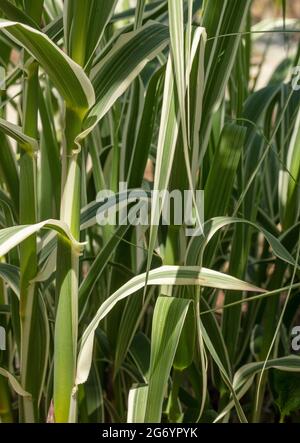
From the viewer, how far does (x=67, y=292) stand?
0.74 meters

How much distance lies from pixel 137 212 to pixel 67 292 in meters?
0.18

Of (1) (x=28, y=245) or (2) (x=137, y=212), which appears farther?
(2) (x=137, y=212)

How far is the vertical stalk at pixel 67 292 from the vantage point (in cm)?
72

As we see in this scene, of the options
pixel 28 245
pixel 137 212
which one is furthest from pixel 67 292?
pixel 137 212

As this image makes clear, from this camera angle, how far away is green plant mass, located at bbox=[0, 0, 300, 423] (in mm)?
675

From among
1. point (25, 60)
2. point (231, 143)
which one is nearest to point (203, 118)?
point (231, 143)

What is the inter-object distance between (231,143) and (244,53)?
0.31 meters

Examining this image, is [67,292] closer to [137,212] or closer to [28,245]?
[28,245]

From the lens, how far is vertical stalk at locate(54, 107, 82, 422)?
72 centimetres

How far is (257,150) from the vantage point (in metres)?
1.04

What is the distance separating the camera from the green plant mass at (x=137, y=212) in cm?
67

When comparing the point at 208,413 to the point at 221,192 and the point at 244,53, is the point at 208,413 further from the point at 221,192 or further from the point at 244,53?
the point at 244,53

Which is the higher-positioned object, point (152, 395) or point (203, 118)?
point (203, 118)

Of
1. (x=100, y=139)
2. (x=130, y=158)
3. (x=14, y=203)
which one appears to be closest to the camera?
(x=14, y=203)
